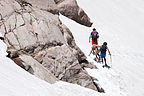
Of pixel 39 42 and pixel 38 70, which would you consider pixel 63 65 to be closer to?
pixel 39 42

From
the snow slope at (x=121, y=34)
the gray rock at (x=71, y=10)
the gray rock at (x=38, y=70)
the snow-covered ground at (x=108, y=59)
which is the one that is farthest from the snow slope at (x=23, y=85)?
the gray rock at (x=71, y=10)

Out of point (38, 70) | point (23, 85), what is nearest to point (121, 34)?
point (38, 70)

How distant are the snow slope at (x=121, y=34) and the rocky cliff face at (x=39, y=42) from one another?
3.54 metres

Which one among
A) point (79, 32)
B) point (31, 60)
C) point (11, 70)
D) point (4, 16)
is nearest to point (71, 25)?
point (79, 32)

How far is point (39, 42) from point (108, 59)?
747 centimetres

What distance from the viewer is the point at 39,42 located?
Result: 11625 mm

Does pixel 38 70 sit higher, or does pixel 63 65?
pixel 38 70

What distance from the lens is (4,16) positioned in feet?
39.3

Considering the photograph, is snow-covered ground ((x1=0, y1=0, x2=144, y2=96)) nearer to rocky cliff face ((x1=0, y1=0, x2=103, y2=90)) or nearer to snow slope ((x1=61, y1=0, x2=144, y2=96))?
snow slope ((x1=61, y1=0, x2=144, y2=96))

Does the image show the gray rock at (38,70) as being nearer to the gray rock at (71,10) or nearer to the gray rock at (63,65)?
the gray rock at (63,65)

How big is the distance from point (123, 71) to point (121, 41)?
719 cm

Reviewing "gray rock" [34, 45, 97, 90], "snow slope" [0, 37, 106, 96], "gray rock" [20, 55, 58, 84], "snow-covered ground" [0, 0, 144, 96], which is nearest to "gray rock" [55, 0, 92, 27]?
"snow-covered ground" [0, 0, 144, 96]

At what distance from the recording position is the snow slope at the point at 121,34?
14.8 m

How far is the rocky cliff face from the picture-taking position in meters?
10.7
